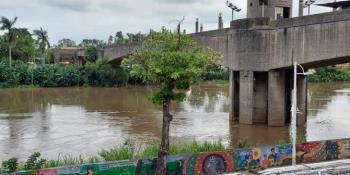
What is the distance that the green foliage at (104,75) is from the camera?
2640 inches

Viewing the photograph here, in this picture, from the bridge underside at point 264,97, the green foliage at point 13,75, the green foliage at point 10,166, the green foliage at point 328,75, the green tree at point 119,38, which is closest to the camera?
the green foliage at point 10,166

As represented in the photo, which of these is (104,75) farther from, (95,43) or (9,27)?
(95,43)

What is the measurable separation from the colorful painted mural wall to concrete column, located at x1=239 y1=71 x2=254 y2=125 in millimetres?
13162

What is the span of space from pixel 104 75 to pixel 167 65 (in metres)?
52.5

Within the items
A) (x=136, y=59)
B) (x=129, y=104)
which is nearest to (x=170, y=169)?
(x=136, y=59)

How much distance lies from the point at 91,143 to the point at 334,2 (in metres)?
26.1

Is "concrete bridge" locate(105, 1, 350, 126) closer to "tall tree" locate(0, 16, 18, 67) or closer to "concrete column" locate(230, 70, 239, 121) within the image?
"concrete column" locate(230, 70, 239, 121)

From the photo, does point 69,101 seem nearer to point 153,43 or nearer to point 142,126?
point 142,126

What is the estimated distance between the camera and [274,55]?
31453 millimetres

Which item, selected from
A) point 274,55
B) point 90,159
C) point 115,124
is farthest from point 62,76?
point 90,159

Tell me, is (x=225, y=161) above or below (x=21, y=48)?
below

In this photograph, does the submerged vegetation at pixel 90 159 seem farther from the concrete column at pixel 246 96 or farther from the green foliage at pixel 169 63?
the concrete column at pixel 246 96

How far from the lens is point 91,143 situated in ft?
86.2

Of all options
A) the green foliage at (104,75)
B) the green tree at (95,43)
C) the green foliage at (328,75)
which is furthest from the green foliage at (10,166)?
the green foliage at (328,75)
